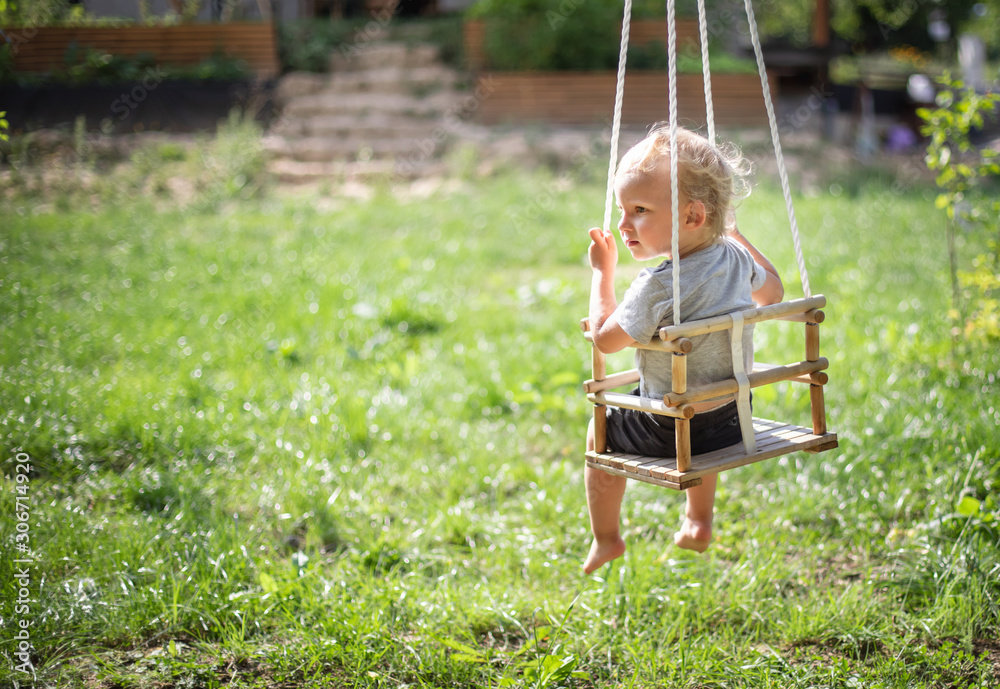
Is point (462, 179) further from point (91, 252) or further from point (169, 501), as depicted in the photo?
point (169, 501)

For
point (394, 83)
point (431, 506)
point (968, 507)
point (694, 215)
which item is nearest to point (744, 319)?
point (694, 215)

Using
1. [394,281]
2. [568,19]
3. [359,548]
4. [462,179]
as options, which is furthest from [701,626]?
[568,19]

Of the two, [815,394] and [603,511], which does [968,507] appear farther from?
[603,511]

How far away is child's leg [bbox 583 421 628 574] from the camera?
2.69 meters

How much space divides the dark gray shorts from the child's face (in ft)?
1.68

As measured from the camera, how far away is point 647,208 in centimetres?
240

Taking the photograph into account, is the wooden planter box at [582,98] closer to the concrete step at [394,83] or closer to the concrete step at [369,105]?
the concrete step at [369,105]

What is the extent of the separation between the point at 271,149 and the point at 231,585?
9.52 m

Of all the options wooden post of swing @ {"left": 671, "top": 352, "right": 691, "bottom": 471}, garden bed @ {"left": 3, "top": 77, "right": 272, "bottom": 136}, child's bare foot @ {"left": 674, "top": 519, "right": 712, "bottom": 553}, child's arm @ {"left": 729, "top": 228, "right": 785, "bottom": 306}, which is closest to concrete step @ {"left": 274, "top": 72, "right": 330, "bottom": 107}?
garden bed @ {"left": 3, "top": 77, "right": 272, "bottom": 136}

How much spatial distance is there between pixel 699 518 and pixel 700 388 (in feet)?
2.15

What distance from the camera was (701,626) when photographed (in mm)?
2902

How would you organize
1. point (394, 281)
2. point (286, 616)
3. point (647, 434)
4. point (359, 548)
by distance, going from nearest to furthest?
point (647, 434) < point (286, 616) < point (359, 548) < point (394, 281)
